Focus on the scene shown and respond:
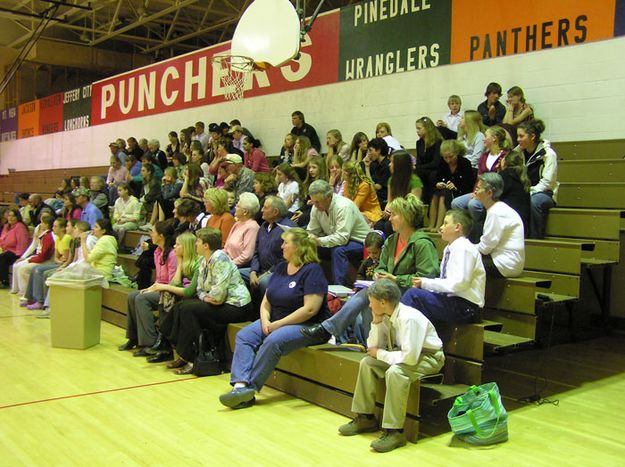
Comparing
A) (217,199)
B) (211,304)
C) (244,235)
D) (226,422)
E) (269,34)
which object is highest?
(269,34)

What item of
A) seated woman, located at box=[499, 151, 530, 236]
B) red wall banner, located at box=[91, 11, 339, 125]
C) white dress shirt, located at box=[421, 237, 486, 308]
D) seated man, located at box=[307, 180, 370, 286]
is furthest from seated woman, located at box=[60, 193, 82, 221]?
white dress shirt, located at box=[421, 237, 486, 308]

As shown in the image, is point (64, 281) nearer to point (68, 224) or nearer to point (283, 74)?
point (68, 224)

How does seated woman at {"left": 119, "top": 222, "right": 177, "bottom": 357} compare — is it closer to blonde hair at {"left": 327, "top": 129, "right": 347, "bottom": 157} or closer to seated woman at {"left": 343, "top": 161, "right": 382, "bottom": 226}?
seated woman at {"left": 343, "top": 161, "right": 382, "bottom": 226}

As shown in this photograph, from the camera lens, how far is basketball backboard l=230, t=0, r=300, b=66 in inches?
239

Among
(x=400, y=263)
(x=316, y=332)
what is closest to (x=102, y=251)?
(x=316, y=332)

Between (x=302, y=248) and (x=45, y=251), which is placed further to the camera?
(x=45, y=251)

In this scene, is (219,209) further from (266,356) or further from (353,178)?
(266,356)

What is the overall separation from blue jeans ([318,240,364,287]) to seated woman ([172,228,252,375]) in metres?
0.78

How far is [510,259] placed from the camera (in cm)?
468

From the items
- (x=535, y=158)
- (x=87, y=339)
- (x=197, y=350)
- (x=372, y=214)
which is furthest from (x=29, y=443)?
(x=535, y=158)

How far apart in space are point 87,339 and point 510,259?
380 centimetres

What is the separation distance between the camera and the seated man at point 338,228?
5715mm

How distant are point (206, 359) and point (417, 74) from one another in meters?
4.90

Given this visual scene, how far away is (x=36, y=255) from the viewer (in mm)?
8672
